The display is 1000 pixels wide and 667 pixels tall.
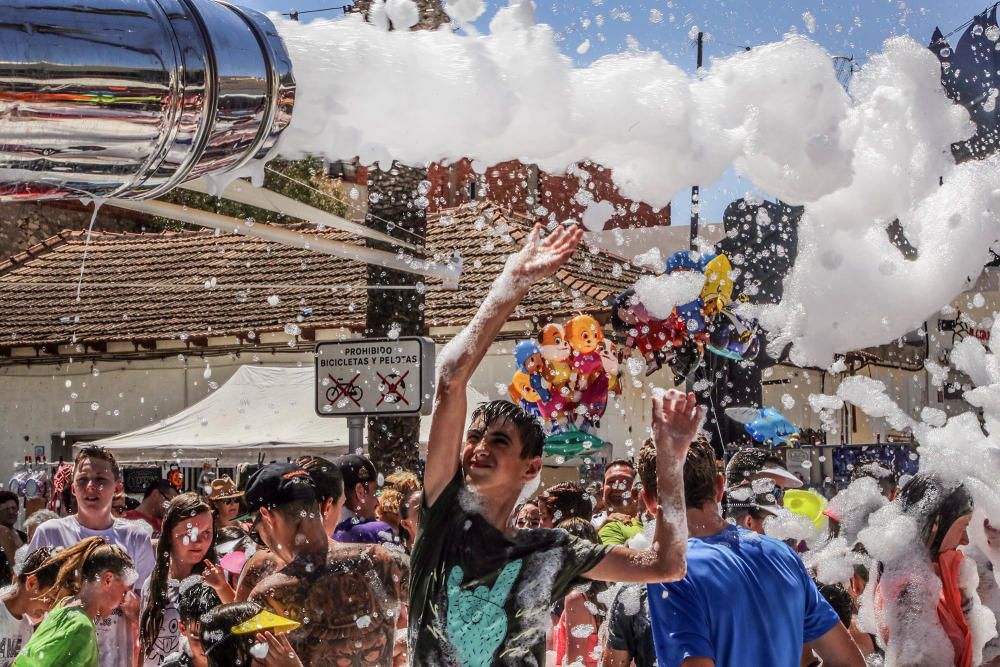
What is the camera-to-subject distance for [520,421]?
327 cm

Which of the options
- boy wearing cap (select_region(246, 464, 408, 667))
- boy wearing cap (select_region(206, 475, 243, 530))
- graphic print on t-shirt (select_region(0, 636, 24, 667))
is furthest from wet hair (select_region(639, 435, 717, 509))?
boy wearing cap (select_region(206, 475, 243, 530))

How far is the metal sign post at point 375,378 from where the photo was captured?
23.9 feet

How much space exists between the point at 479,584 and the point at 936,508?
68.1 inches

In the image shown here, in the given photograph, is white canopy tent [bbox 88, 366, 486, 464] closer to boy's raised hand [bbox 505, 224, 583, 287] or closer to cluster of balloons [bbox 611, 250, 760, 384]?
cluster of balloons [bbox 611, 250, 760, 384]

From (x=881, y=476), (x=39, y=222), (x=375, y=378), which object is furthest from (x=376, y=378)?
(x=39, y=222)

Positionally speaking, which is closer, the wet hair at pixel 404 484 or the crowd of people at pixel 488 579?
the crowd of people at pixel 488 579

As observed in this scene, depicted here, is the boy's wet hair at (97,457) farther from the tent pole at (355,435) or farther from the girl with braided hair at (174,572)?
the tent pole at (355,435)

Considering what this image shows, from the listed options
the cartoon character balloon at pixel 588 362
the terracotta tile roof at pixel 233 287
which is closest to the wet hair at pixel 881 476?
the cartoon character balloon at pixel 588 362

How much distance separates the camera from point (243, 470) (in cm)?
697

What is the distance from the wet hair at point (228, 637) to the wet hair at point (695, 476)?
1193 mm

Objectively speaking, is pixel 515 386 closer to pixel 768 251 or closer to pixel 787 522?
pixel 768 251

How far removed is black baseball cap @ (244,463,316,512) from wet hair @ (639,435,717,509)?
1142 mm

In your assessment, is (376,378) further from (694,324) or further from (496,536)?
(496,536)

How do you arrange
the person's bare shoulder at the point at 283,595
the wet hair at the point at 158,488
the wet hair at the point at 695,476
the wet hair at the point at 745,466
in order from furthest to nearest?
the wet hair at the point at 158,488
the wet hair at the point at 745,466
the person's bare shoulder at the point at 283,595
the wet hair at the point at 695,476
